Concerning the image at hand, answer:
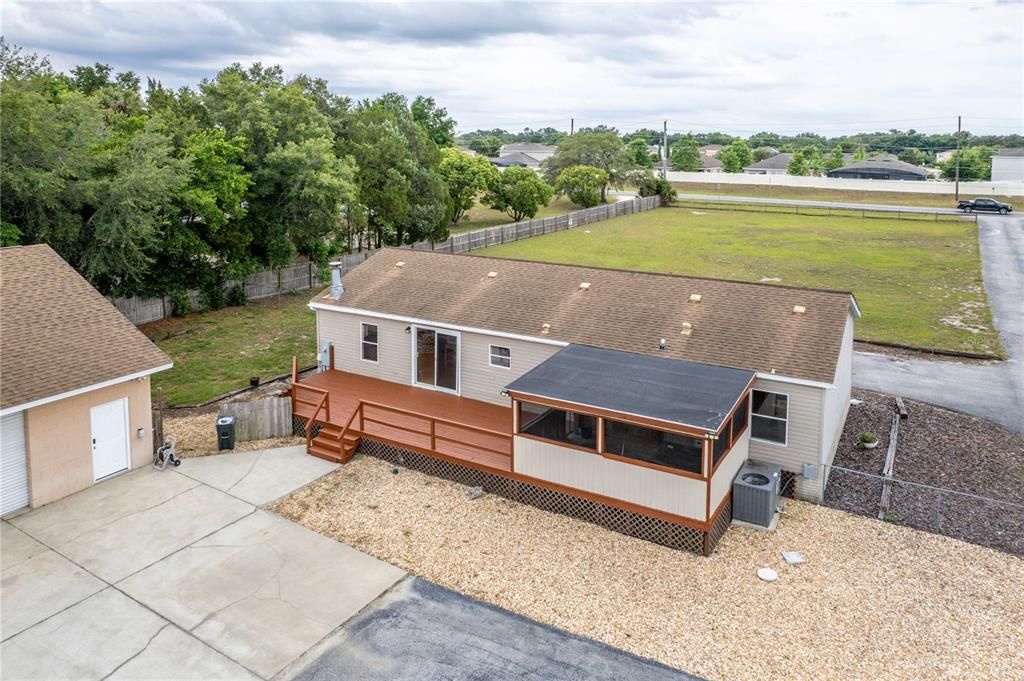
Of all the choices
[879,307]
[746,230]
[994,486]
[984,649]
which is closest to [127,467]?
[984,649]

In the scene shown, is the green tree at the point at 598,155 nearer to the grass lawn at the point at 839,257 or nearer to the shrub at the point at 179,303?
the grass lawn at the point at 839,257

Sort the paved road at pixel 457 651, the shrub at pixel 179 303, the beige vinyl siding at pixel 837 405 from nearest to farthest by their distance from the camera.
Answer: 1. the paved road at pixel 457 651
2. the beige vinyl siding at pixel 837 405
3. the shrub at pixel 179 303

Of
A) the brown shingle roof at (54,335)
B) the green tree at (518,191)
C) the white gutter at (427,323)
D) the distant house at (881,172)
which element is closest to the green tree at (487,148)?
the distant house at (881,172)

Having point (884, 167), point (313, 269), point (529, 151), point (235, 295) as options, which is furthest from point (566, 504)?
point (529, 151)

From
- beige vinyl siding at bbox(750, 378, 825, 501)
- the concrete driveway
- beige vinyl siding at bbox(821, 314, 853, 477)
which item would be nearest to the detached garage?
the concrete driveway

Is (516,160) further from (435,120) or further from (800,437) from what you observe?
(800,437)
